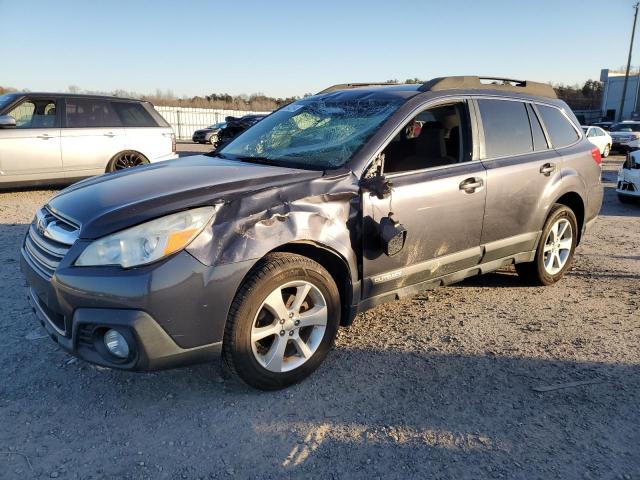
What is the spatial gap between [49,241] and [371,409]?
2.04 metres

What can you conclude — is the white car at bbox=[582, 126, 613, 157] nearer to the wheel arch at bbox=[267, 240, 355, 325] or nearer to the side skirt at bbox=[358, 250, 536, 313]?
the side skirt at bbox=[358, 250, 536, 313]

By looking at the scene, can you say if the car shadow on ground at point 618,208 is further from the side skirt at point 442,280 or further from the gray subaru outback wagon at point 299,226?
the side skirt at point 442,280

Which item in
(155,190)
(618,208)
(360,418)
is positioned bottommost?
(360,418)

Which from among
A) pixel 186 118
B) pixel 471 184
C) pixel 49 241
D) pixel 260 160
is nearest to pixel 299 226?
pixel 260 160

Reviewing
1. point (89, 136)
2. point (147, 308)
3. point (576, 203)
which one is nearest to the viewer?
point (147, 308)

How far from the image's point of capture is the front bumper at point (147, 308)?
8.00 feet

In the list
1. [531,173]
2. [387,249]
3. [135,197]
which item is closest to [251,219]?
[135,197]

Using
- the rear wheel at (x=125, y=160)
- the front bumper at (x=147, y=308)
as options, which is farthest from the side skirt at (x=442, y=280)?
the rear wheel at (x=125, y=160)

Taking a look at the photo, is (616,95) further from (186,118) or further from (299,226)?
(299,226)

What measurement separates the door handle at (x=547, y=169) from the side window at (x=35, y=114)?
7.88m

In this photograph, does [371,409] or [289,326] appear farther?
[289,326]

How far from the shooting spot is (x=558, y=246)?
4.81 metres

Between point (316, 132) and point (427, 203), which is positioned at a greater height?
point (316, 132)

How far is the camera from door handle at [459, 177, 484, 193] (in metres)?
3.71
